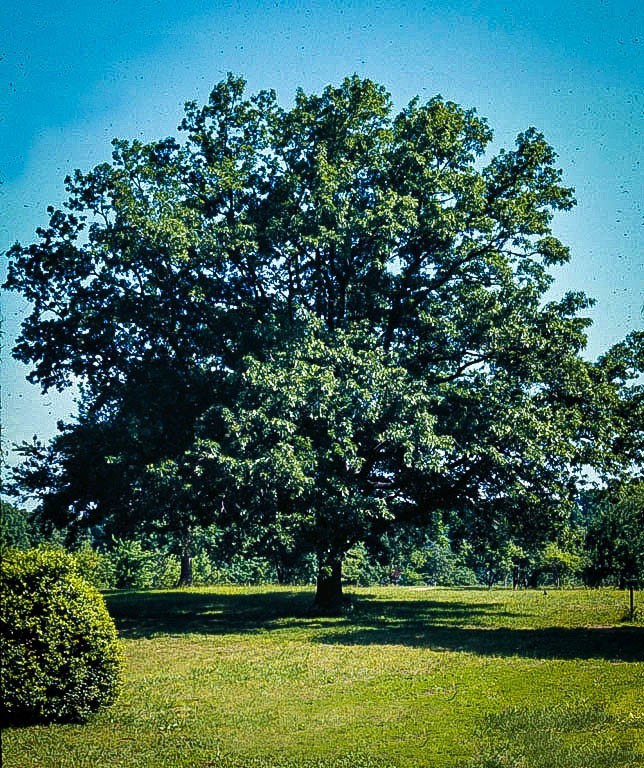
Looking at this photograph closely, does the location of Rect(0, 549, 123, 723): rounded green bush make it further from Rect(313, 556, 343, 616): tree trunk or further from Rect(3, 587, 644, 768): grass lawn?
Rect(313, 556, 343, 616): tree trunk

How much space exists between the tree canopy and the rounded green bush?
30.7 ft

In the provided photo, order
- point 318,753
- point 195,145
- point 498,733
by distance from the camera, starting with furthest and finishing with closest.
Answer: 1. point 195,145
2. point 498,733
3. point 318,753

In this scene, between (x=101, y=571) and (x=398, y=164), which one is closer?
(x=398, y=164)

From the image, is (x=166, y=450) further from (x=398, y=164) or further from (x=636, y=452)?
(x=636, y=452)

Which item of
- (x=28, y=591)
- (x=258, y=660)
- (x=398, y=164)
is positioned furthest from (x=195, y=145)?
(x=28, y=591)

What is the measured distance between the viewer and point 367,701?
10852mm

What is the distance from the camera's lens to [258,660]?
15.4 meters

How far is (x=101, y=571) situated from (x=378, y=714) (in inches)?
1853

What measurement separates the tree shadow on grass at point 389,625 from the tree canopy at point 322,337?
259 centimetres

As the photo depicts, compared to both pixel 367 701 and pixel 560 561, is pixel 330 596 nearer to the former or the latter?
pixel 367 701

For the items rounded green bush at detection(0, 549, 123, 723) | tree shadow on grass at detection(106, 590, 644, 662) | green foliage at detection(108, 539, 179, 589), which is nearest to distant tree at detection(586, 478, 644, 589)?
tree shadow on grass at detection(106, 590, 644, 662)

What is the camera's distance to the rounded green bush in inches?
367

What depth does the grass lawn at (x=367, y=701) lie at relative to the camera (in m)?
8.08

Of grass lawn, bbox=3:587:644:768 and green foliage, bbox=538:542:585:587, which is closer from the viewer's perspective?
grass lawn, bbox=3:587:644:768
